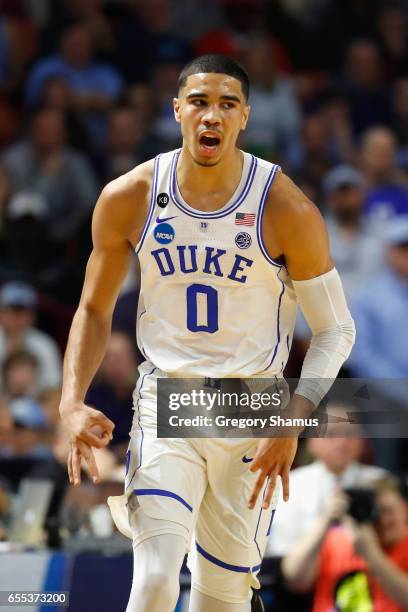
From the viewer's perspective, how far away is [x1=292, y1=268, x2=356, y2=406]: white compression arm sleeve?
4.99 metres

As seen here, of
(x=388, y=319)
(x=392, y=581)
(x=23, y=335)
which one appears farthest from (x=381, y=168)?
(x=392, y=581)

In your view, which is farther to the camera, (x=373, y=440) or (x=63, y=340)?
(x=63, y=340)

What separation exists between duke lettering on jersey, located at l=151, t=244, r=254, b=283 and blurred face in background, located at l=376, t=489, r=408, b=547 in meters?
1.89

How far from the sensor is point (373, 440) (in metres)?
7.46

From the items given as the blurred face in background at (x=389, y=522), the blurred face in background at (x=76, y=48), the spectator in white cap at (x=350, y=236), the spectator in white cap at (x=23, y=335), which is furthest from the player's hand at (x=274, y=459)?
the blurred face in background at (x=76, y=48)

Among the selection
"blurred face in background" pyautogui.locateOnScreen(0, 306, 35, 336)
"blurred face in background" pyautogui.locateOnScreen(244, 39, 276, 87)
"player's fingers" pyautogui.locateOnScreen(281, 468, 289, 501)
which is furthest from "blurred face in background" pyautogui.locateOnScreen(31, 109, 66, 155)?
"player's fingers" pyautogui.locateOnScreen(281, 468, 289, 501)

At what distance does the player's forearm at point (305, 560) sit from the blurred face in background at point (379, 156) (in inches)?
194

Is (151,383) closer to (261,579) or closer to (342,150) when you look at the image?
(261,579)

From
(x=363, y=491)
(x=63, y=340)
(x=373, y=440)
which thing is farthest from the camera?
(x=63, y=340)

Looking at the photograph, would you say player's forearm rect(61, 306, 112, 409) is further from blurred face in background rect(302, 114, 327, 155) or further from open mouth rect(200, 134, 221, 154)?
blurred face in background rect(302, 114, 327, 155)

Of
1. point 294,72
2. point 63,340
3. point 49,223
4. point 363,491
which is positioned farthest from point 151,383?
point 294,72

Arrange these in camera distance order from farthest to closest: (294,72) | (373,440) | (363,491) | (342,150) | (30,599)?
(294,72), (342,150), (373,440), (363,491), (30,599)

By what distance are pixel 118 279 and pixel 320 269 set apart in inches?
31.8

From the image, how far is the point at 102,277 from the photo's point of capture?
5.10m
